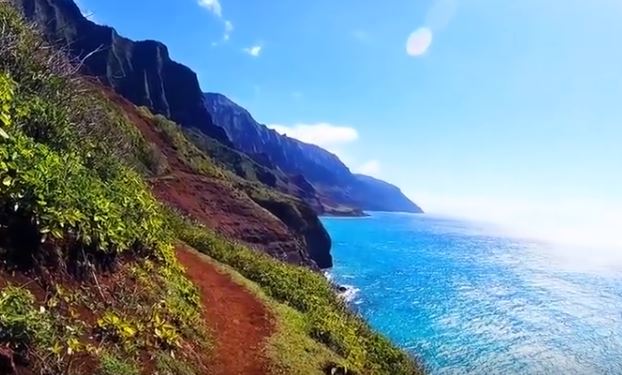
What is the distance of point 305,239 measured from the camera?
6569cm

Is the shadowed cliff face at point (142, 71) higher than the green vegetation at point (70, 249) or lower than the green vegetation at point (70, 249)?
higher

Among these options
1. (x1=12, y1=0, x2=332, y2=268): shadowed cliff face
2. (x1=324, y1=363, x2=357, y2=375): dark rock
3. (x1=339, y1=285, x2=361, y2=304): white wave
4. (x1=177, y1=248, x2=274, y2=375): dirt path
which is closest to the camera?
(x1=177, y1=248, x2=274, y2=375): dirt path

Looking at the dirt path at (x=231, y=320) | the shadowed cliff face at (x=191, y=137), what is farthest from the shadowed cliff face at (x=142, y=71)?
the dirt path at (x=231, y=320)

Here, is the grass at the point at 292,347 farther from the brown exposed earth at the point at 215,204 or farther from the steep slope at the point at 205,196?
the brown exposed earth at the point at 215,204

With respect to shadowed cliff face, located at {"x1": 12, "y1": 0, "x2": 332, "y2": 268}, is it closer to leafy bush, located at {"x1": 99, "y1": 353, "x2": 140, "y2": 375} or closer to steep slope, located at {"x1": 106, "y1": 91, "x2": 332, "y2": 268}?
steep slope, located at {"x1": 106, "y1": 91, "x2": 332, "y2": 268}

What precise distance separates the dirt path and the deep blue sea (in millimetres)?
16008

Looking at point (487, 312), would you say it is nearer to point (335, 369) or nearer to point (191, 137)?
point (335, 369)

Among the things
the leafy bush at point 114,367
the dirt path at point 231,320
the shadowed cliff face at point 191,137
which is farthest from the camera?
the shadowed cliff face at point 191,137

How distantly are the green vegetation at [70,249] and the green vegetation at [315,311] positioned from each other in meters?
3.67

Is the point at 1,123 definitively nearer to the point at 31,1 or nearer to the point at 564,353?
the point at 564,353

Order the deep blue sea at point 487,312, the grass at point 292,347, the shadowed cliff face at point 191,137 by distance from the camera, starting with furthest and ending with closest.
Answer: the shadowed cliff face at point 191,137
the deep blue sea at point 487,312
the grass at point 292,347

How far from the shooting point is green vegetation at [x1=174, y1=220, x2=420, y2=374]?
15.4 meters

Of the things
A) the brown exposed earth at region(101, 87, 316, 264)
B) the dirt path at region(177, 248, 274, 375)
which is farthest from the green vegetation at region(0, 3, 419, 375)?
the brown exposed earth at region(101, 87, 316, 264)

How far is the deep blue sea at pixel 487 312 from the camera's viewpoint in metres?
35.3
